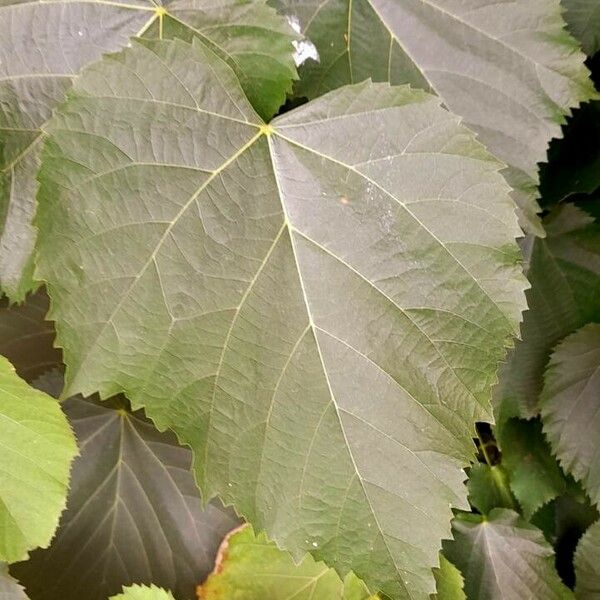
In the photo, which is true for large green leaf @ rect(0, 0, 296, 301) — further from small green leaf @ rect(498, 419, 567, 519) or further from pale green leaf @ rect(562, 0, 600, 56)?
small green leaf @ rect(498, 419, 567, 519)

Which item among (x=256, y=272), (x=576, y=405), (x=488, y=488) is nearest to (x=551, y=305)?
(x=576, y=405)

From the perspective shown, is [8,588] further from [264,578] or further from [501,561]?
[501,561]

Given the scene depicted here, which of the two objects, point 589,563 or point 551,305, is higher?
point 551,305

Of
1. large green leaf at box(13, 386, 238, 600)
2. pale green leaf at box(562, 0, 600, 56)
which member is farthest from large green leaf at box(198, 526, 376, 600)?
pale green leaf at box(562, 0, 600, 56)

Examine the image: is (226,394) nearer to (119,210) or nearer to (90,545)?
(119,210)

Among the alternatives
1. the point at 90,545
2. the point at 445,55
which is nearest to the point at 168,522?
the point at 90,545

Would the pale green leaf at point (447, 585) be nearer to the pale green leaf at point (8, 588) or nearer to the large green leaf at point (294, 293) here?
the large green leaf at point (294, 293)

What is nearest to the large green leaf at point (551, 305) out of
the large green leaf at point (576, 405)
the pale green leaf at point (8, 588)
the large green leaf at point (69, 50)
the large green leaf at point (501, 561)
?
the large green leaf at point (576, 405)
